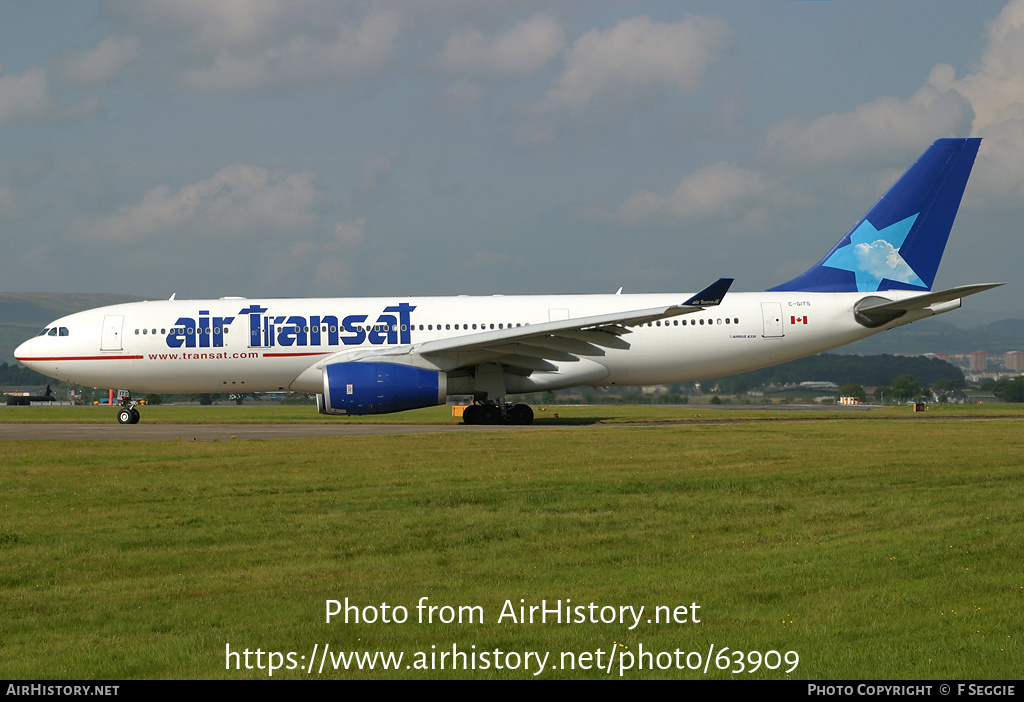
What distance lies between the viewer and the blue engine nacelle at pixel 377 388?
21297 mm

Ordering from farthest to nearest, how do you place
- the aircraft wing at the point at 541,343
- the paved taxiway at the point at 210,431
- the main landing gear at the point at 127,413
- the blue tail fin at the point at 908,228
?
the main landing gear at the point at 127,413
the blue tail fin at the point at 908,228
the aircraft wing at the point at 541,343
the paved taxiway at the point at 210,431

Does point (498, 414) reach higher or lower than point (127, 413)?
lower

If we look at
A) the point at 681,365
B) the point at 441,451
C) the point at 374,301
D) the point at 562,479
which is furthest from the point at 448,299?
the point at 562,479

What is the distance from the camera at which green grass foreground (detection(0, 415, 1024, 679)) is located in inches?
206

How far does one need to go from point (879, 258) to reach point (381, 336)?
13.4m

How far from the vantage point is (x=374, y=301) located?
987 inches

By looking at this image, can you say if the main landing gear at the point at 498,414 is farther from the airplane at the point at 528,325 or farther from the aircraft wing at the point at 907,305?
the aircraft wing at the point at 907,305

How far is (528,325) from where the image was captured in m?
24.0

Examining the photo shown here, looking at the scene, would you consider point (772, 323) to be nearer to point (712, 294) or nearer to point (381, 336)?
point (712, 294)

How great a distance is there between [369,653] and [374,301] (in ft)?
66.6

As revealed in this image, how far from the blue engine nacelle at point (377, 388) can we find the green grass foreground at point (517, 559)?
758 cm

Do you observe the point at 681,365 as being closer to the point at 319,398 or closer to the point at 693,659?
the point at 319,398

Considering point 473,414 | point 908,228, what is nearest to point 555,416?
point 473,414

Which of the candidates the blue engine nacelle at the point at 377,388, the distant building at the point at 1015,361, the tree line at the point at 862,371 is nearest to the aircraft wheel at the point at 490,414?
the blue engine nacelle at the point at 377,388
